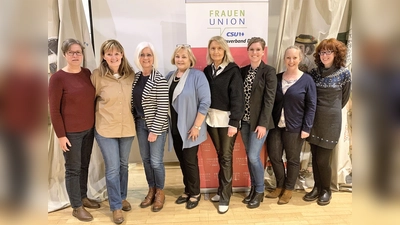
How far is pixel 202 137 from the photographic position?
2.55m

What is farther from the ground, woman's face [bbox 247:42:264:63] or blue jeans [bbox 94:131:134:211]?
woman's face [bbox 247:42:264:63]

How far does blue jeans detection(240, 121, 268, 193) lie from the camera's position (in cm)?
259

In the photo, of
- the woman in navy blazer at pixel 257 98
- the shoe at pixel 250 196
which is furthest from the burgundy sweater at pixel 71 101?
the shoe at pixel 250 196

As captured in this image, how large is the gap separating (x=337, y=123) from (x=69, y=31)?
2611 millimetres

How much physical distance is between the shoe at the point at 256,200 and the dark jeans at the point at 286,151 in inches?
10.4

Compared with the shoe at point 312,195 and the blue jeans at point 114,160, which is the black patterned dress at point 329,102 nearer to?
the shoe at point 312,195

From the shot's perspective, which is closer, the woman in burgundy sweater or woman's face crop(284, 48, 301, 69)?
the woman in burgundy sweater

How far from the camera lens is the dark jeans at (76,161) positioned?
2.34m

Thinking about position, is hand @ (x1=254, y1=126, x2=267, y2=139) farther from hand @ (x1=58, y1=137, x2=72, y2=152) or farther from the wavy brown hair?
hand @ (x1=58, y1=137, x2=72, y2=152)

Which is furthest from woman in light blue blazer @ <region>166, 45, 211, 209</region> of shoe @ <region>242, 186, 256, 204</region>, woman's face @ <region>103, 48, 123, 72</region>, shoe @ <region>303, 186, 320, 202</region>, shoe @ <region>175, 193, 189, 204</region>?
shoe @ <region>303, 186, 320, 202</region>

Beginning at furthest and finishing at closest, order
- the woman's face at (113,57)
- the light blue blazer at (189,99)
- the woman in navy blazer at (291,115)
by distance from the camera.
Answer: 1. the woman in navy blazer at (291,115)
2. the light blue blazer at (189,99)
3. the woman's face at (113,57)

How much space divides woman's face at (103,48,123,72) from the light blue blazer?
0.52m
